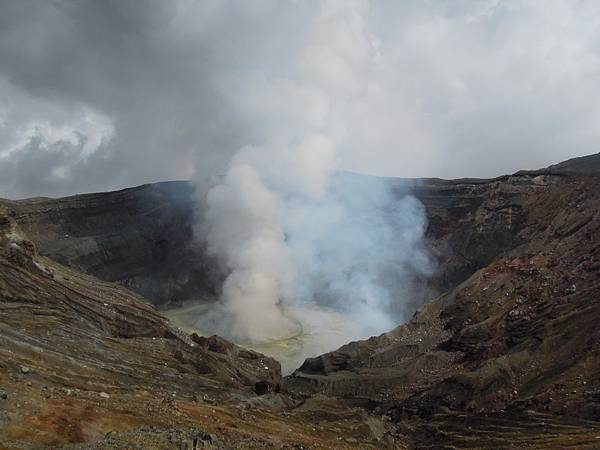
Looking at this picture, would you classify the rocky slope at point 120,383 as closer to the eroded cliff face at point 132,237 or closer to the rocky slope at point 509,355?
the rocky slope at point 509,355

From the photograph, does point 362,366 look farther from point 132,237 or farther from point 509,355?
point 132,237

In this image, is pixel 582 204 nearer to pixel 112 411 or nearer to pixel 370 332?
pixel 370 332

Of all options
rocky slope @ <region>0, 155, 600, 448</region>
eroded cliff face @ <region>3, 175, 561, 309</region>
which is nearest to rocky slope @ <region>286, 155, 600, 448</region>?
rocky slope @ <region>0, 155, 600, 448</region>

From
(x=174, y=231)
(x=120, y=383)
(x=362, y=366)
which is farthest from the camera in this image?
(x=174, y=231)

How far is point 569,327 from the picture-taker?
5172 cm

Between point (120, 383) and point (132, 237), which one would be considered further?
point (132, 237)

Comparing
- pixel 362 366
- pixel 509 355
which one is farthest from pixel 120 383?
pixel 509 355

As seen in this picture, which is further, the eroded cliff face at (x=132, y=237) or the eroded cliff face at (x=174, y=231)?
the eroded cliff face at (x=132, y=237)

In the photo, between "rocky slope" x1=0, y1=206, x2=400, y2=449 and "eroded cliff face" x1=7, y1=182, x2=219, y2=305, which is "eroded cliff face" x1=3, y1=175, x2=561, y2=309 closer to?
"eroded cliff face" x1=7, y1=182, x2=219, y2=305

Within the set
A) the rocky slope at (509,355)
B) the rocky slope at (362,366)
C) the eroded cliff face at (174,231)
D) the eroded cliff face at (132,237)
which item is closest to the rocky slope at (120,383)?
the rocky slope at (362,366)

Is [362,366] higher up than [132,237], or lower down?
lower down

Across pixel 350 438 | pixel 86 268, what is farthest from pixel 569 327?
pixel 86 268

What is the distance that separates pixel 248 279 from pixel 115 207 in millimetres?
44124

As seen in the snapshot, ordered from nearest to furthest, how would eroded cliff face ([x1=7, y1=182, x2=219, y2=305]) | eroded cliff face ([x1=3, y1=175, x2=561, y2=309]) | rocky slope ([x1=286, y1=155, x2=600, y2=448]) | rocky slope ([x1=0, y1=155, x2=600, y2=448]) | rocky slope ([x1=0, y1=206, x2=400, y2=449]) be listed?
rocky slope ([x1=0, y1=206, x2=400, y2=449]), rocky slope ([x1=0, y1=155, x2=600, y2=448]), rocky slope ([x1=286, y1=155, x2=600, y2=448]), eroded cliff face ([x1=3, y1=175, x2=561, y2=309]), eroded cliff face ([x1=7, y1=182, x2=219, y2=305])
